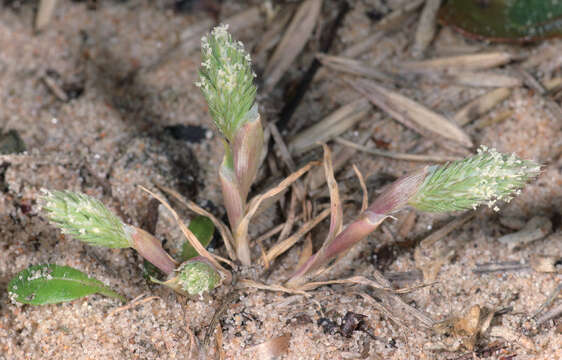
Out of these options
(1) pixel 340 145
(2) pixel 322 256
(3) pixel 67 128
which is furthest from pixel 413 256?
(3) pixel 67 128

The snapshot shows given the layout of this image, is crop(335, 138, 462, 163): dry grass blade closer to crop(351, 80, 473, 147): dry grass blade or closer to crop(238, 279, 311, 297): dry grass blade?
crop(351, 80, 473, 147): dry grass blade

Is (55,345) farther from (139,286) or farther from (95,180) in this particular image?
(95,180)

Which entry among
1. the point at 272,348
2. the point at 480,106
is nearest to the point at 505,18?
the point at 480,106

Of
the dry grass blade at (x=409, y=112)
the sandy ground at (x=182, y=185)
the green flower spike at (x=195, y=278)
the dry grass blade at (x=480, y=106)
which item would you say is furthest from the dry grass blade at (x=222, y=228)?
the dry grass blade at (x=480, y=106)

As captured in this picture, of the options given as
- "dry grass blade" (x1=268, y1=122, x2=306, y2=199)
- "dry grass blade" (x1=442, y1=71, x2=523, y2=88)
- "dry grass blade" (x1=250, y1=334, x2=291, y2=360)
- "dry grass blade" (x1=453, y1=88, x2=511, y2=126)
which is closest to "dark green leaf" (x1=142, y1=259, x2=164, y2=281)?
"dry grass blade" (x1=250, y1=334, x2=291, y2=360)

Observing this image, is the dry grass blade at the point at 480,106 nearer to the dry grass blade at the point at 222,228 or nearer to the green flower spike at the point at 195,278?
the dry grass blade at the point at 222,228

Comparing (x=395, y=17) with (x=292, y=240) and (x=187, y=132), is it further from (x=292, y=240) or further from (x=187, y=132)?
(x=292, y=240)

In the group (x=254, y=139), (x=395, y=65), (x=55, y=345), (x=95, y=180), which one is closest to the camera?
(x=254, y=139)
